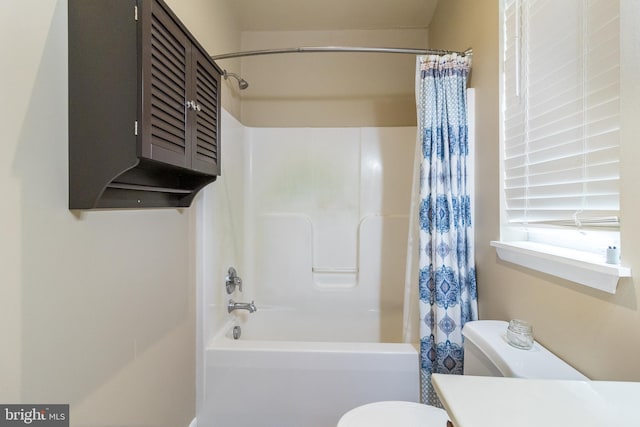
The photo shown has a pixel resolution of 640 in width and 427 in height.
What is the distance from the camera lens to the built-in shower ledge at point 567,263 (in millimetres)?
842

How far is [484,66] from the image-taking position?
5.31 ft

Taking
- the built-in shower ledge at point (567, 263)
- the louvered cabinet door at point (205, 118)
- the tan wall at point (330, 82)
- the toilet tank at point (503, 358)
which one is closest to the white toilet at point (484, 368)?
the toilet tank at point (503, 358)

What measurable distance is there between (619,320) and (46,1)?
1.74 m

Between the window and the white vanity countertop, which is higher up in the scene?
the window

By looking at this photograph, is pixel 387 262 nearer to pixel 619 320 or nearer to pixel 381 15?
pixel 619 320

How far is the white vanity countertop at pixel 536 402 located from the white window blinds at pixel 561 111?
18.9 inches

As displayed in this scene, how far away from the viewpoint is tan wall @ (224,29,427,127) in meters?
2.92

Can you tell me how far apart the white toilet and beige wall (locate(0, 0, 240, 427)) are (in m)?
0.83

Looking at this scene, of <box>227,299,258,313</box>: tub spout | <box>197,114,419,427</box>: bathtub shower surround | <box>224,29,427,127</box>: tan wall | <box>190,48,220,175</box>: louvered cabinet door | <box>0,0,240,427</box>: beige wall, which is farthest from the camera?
<box>224,29,427,127</box>: tan wall

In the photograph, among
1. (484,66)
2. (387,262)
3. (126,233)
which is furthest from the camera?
(387,262)

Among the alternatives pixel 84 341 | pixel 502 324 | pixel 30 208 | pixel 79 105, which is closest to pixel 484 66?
pixel 502 324

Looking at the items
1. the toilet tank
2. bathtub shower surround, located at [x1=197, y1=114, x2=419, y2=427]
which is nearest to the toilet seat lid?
the toilet tank

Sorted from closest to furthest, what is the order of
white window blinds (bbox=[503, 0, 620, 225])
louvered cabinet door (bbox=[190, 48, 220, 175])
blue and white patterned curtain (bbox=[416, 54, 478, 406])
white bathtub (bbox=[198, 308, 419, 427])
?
white window blinds (bbox=[503, 0, 620, 225]), louvered cabinet door (bbox=[190, 48, 220, 175]), blue and white patterned curtain (bbox=[416, 54, 478, 406]), white bathtub (bbox=[198, 308, 419, 427])

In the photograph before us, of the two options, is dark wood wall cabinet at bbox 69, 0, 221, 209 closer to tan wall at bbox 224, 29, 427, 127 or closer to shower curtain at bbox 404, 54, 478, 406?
shower curtain at bbox 404, 54, 478, 406
